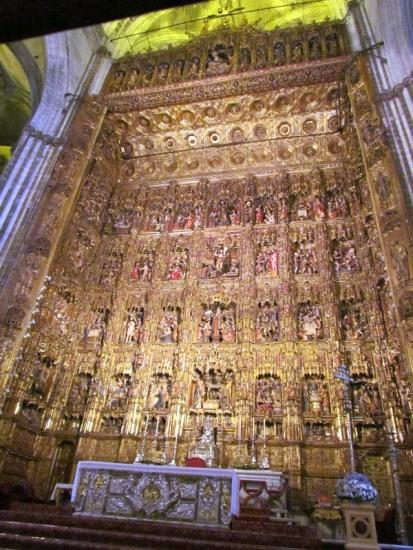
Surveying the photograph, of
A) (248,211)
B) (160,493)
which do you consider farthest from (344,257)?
(160,493)

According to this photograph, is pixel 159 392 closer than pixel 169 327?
Yes

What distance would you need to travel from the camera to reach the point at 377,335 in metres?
9.45

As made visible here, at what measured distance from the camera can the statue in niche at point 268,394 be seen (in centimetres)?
938

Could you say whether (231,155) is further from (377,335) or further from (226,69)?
(377,335)

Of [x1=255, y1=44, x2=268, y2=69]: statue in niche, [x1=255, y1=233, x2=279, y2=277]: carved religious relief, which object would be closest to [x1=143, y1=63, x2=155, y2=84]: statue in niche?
[x1=255, y1=44, x2=268, y2=69]: statue in niche

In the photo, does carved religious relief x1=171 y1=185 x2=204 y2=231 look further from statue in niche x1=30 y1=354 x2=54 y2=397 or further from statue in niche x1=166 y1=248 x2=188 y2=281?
statue in niche x1=30 y1=354 x2=54 y2=397

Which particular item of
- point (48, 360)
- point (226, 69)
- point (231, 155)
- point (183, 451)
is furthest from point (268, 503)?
point (226, 69)

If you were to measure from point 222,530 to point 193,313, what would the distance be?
660cm

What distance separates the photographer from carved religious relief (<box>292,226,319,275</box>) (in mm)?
11430

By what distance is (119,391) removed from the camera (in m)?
10.4

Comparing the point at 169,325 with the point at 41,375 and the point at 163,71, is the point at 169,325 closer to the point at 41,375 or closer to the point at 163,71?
the point at 41,375

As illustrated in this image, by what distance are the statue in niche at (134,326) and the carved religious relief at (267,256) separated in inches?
146

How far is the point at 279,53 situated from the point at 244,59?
1.22m

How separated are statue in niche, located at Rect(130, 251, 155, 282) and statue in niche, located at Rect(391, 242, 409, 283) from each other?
22.9 ft
